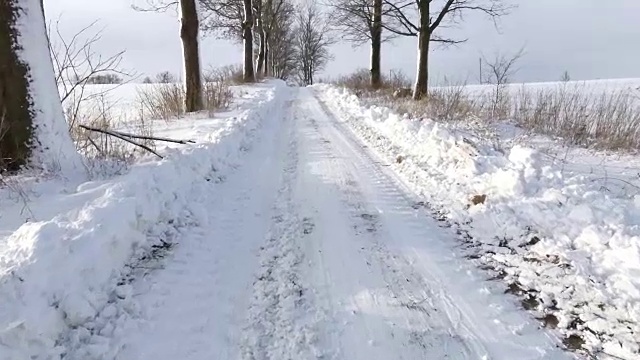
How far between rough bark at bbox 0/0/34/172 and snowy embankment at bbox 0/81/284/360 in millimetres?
550

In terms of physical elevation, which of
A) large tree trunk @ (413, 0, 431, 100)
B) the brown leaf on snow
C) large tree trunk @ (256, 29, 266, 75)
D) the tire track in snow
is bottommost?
the tire track in snow

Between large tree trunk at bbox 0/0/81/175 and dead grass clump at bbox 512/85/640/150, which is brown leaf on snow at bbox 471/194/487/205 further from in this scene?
large tree trunk at bbox 0/0/81/175

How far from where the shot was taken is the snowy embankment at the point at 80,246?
7.51 feet

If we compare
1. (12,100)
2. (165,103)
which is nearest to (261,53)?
(165,103)

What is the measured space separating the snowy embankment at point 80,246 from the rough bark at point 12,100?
550 millimetres

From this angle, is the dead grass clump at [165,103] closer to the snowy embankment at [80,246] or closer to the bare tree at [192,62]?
the bare tree at [192,62]

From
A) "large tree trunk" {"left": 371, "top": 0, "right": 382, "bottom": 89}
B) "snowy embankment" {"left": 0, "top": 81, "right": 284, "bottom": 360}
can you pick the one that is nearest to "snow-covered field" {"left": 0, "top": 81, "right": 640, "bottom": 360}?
"snowy embankment" {"left": 0, "top": 81, "right": 284, "bottom": 360}

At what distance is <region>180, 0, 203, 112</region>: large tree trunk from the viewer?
10.4 m

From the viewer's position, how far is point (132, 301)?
2850 millimetres

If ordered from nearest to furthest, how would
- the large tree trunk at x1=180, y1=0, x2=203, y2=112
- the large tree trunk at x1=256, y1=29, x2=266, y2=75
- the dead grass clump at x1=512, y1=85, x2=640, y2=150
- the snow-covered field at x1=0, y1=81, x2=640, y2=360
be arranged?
the snow-covered field at x1=0, y1=81, x2=640, y2=360 < the dead grass clump at x1=512, y1=85, x2=640, y2=150 < the large tree trunk at x1=180, y1=0, x2=203, y2=112 < the large tree trunk at x1=256, y1=29, x2=266, y2=75

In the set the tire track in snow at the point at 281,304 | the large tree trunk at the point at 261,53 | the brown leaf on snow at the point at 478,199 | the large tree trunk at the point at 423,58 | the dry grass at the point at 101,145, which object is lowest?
the tire track in snow at the point at 281,304

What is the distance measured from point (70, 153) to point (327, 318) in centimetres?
374

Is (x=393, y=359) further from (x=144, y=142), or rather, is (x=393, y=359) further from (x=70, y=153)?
(x=144, y=142)

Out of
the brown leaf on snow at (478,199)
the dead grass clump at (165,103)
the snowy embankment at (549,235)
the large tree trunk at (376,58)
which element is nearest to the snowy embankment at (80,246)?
the snowy embankment at (549,235)
